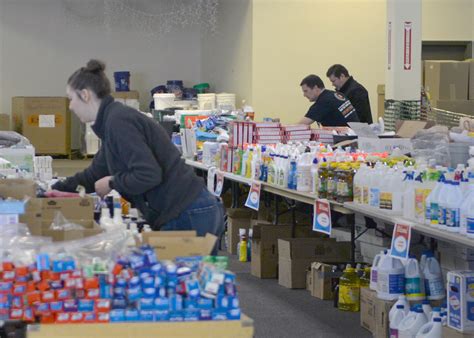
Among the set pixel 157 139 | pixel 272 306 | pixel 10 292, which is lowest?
pixel 272 306

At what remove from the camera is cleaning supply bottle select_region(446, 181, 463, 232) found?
193 inches

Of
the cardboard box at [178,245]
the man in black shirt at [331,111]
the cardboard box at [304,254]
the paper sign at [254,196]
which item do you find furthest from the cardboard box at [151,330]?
the man in black shirt at [331,111]

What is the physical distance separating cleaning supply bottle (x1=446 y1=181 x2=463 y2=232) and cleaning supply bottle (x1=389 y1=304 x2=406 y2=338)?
763 mm

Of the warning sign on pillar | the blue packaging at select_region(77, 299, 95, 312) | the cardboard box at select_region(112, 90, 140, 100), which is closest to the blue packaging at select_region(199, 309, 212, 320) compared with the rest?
the blue packaging at select_region(77, 299, 95, 312)

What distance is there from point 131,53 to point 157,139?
12.8 m

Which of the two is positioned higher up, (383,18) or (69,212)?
Result: (383,18)

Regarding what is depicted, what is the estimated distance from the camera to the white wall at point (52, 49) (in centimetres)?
1639

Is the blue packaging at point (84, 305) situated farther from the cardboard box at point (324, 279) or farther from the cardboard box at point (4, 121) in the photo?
the cardboard box at point (4, 121)

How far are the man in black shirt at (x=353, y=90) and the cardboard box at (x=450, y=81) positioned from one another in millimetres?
2550

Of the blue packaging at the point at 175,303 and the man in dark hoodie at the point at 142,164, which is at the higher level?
the man in dark hoodie at the point at 142,164

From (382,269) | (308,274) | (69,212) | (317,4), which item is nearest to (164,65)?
(317,4)

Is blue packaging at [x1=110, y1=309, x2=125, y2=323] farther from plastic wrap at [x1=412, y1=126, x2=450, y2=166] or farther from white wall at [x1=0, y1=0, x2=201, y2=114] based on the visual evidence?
white wall at [x1=0, y1=0, x2=201, y2=114]

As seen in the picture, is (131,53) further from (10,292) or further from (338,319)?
(10,292)

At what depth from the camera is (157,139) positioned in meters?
4.17
